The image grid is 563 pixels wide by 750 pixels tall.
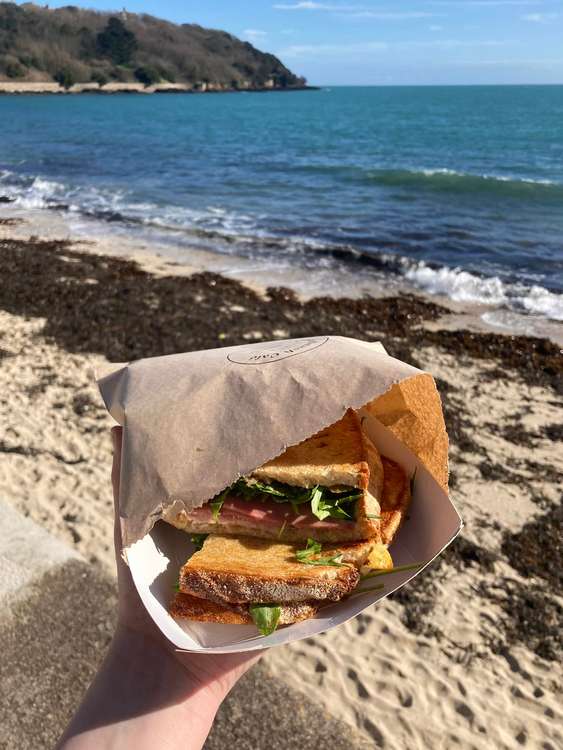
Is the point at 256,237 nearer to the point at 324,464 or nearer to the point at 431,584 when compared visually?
the point at 431,584

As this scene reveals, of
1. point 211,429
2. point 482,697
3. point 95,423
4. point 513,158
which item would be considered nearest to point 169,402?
point 211,429

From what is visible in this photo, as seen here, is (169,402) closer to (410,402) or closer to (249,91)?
(410,402)

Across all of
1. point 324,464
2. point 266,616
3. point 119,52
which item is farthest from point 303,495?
point 119,52

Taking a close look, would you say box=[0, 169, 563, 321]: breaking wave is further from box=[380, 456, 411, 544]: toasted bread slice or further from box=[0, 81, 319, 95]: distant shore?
box=[0, 81, 319, 95]: distant shore

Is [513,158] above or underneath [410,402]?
underneath

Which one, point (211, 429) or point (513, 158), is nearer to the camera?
point (211, 429)
